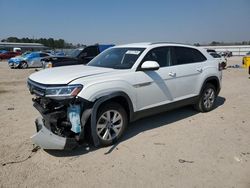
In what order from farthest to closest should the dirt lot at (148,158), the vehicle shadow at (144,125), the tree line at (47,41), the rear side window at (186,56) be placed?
the tree line at (47,41) < the rear side window at (186,56) < the vehicle shadow at (144,125) < the dirt lot at (148,158)

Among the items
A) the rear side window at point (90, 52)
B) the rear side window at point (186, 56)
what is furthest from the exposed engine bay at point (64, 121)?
the rear side window at point (90, 52)

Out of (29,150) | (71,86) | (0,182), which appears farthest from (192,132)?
(0,182)

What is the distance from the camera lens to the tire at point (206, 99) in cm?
567

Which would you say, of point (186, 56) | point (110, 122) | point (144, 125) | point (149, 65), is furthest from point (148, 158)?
point (186, 56)

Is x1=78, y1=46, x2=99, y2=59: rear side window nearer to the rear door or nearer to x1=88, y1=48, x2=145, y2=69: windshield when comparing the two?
x1=88, y1=48, x2=145, y2=69: windshield

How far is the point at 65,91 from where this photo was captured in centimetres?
338

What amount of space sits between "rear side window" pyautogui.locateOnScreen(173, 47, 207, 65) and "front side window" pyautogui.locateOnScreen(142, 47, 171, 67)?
0.21 metres

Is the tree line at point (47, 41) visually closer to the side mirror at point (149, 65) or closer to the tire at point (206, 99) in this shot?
the tire at point (206, 99)

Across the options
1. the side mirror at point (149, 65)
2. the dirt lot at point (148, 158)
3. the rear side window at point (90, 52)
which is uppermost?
the rear side window at point (90, 52)

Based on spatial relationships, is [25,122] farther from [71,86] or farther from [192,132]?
[192,132]

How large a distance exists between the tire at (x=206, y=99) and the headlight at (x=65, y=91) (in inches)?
134

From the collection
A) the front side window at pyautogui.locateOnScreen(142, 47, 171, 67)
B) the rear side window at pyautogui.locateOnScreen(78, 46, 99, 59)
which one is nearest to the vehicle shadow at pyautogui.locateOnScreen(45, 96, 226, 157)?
the front side window at pyautogui.locateOnScreen(142, 47, 171, 67)

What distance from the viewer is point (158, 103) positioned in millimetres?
4570

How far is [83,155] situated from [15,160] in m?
1.05
